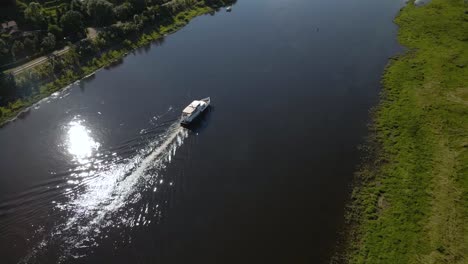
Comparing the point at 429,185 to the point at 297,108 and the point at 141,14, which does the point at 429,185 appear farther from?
the point at 141,14

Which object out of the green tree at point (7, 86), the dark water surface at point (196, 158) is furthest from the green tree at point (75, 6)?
the green tree at point (7, 86)

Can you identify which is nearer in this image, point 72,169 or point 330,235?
point 330,235

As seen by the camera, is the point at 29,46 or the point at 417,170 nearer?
the point at 417,170

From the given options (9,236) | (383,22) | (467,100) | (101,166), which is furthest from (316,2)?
(9,236)

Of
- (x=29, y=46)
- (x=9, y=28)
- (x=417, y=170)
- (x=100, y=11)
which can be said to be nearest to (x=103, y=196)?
(x=417, y=170)

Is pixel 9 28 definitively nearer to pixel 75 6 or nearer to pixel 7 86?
pixel 75 6

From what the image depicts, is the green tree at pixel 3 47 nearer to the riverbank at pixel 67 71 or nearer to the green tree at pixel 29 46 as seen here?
the green tree at pixel 29 46
